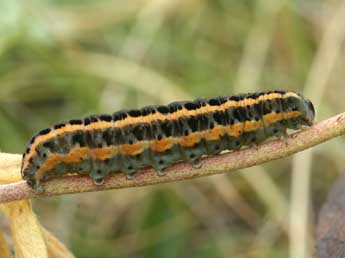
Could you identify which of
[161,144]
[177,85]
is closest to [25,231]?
[161,144]

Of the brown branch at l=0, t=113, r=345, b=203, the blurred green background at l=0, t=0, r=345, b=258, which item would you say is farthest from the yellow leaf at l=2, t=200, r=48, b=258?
the blurred green background at l=0, t=0, r=345, b=258

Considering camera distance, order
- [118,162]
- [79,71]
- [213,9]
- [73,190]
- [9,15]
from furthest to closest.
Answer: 1. [213,9]
2. [79,71]
3. [9,15]
4. [118,162]
5. [73,190]

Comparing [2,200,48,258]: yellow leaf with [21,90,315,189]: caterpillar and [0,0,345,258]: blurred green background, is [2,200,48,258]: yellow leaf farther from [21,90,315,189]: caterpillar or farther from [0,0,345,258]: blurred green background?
[0,0,345,258]: blurred green background

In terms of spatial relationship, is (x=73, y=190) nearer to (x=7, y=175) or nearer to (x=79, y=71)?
(x=7, y=175)

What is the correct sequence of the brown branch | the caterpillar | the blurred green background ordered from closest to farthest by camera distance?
the brown branch, the caterpillar, the blurred green background

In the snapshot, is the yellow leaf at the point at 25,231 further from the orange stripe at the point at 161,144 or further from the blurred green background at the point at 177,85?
the blurred green background at the point at 177,85

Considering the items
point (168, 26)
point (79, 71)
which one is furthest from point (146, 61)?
point (79, 71)

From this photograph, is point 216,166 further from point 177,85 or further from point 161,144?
point 177,85

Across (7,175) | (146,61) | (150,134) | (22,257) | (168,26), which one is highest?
(168,26)
